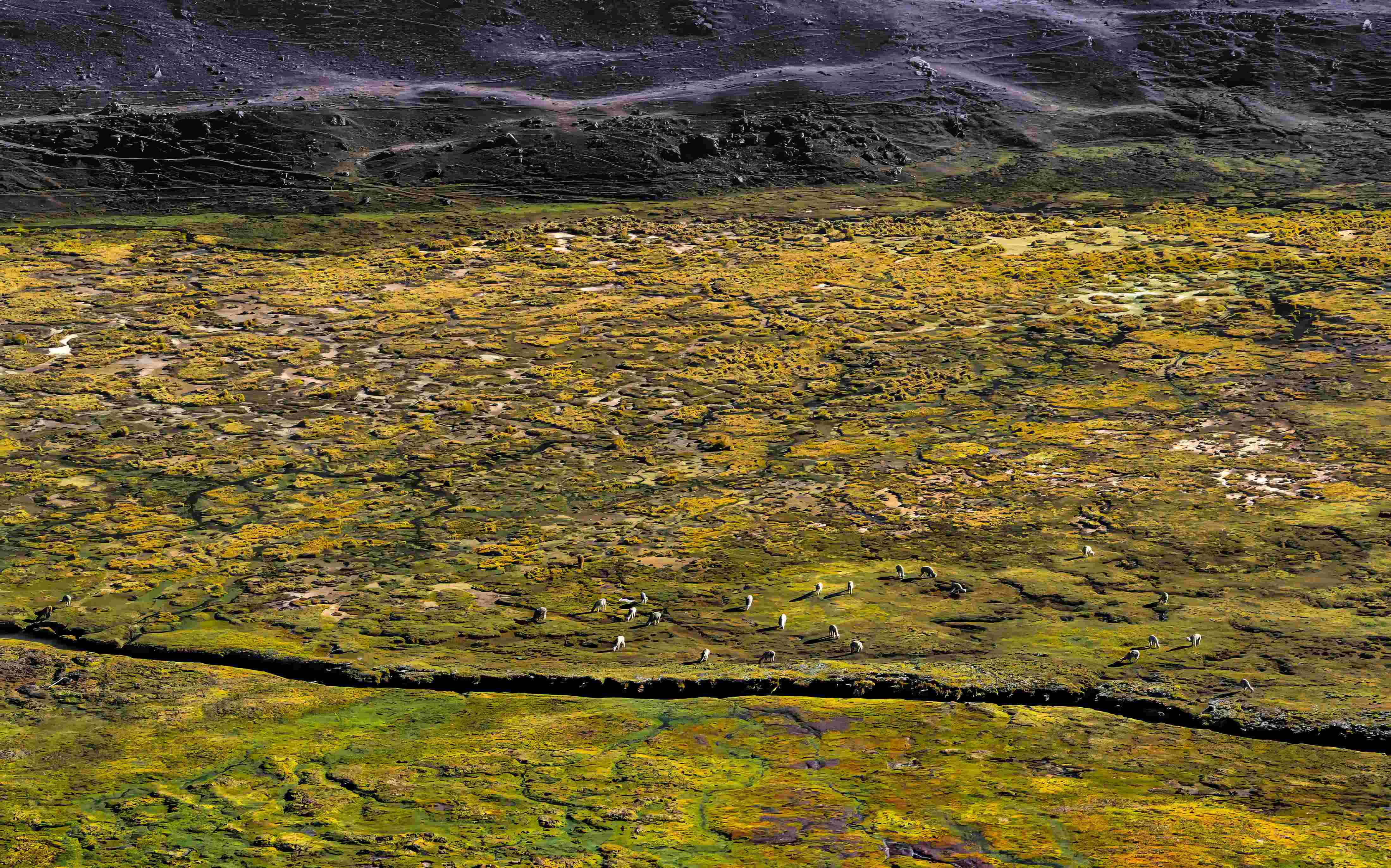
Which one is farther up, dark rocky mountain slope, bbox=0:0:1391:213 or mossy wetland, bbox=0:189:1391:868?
dark rocky mountain slope, bbox=0:0:1391:213

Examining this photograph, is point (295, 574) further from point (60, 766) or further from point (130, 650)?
point (60, 766)

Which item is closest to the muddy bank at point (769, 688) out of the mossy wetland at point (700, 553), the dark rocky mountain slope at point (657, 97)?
the mossy wetland at point (700, 553)

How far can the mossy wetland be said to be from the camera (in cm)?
386

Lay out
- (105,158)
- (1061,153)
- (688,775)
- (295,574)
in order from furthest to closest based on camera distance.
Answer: (1061,153) → (105,158) → (295,574) → (688,775)

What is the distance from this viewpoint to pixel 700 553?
243 inches

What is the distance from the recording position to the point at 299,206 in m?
13.0

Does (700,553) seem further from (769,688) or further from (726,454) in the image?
(769,688)

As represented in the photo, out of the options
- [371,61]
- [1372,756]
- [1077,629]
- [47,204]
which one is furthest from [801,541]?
[371,61]

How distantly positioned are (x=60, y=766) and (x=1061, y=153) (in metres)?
12.8

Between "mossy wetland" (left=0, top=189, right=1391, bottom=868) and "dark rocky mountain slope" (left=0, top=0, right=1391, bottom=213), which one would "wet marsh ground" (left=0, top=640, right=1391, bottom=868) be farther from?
"dark rocky mountain slope" (left=0, top=0, right=1391, bottom=213)

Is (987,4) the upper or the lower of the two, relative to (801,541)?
upper

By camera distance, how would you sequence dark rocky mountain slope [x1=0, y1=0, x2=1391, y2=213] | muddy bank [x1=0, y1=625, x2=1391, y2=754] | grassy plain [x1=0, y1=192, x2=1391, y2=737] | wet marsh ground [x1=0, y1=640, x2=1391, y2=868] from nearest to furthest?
wet marsh ground [x1=0, y1=640, x2=1391, y2=868] → muddy bank [x1=0, y1=625, x2=1391, y2=754] → grassy plain [x1=0, y1=192, x2=1391, y2=737] → dark rocky mountain slope [x1=0, y1=0, x2=1391, y2=213]

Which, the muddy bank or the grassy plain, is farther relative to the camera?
the grassy plain

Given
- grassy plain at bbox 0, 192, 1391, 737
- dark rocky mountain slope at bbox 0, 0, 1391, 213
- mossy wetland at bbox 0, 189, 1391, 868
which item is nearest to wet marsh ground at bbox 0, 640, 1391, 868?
mossy wetland at bbox 0, 189, 1391, 868
